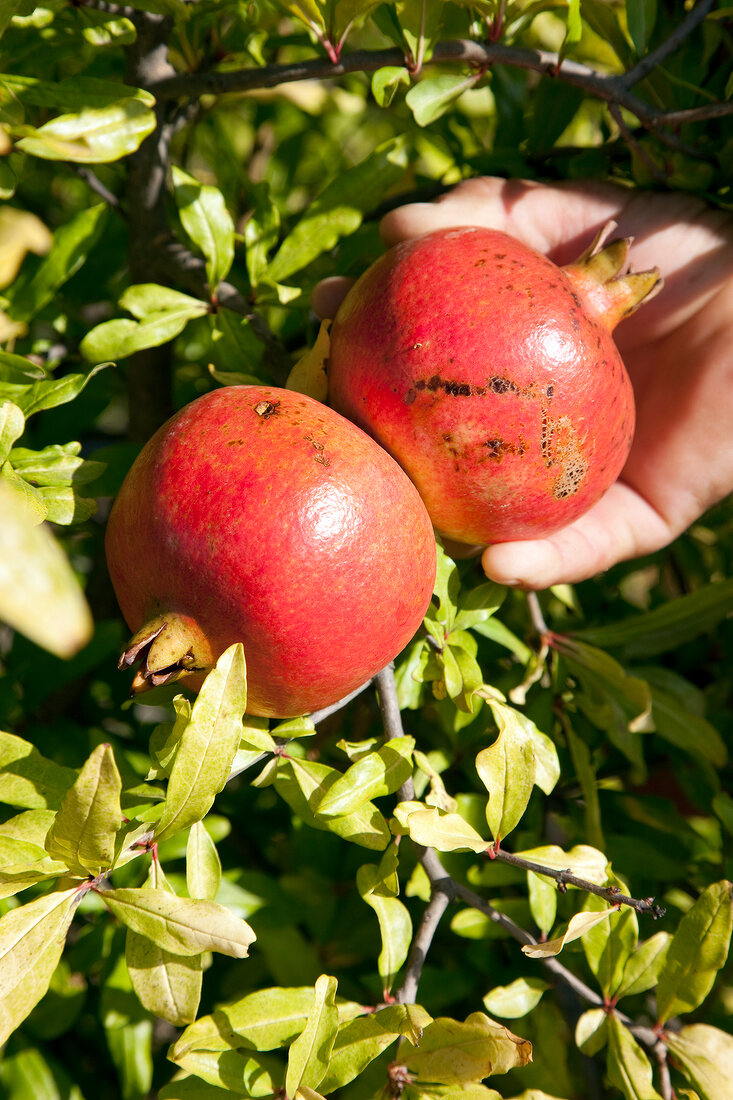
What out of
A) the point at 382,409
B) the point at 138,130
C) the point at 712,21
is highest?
the point at 712,21

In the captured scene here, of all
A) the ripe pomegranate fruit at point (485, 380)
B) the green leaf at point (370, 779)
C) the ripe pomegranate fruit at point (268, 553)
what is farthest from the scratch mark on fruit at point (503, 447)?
the green leaf at point (370, 779)

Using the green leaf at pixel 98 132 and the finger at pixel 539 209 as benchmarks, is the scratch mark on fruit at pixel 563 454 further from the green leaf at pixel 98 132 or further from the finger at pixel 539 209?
the green leaf at pixel 98 132

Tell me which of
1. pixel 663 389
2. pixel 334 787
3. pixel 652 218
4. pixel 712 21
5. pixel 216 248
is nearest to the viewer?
pixel 334 787

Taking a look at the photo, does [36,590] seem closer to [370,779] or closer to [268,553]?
[268,553]

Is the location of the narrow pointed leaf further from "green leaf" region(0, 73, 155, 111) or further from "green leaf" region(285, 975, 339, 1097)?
"green leaf" region(0, 73, 155, 111)

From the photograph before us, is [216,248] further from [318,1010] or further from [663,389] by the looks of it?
[318,1010]

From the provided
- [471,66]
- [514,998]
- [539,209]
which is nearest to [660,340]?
[539,209]

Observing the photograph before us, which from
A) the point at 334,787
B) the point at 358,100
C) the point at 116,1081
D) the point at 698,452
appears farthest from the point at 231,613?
the point at 358,100
